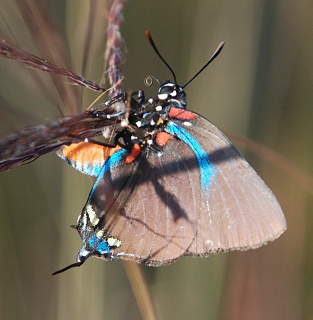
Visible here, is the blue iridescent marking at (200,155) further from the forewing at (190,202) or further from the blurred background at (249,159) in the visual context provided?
the blurred background at (249,159)

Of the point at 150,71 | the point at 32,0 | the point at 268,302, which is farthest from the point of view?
the point at 150,71

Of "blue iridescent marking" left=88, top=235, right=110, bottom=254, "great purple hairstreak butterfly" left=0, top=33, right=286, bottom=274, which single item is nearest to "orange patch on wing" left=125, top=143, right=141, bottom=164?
"great purple hairstreak butterfly" left=0, top=33, right=286, bottom=274

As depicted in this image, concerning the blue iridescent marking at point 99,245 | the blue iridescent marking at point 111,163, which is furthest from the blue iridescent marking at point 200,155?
the blue iridescent marking at point 99,245

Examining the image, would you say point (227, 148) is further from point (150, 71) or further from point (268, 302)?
point (150, 71)

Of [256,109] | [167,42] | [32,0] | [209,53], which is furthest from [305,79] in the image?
[32,0]

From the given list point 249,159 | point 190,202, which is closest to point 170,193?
point 190,202

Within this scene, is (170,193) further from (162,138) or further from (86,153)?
(86,153)
